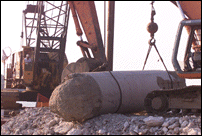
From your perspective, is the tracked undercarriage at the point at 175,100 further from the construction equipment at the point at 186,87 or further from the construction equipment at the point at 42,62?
the construction equipment at the point at 42,62

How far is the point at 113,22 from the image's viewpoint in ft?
34.4

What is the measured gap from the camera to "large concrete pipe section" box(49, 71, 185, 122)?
6156 millimetres

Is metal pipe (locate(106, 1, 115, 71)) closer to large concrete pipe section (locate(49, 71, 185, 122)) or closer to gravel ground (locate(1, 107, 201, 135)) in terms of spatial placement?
large concrete pipe section (locate(49, 71, 185, 122))

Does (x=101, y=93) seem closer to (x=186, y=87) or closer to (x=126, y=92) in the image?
(x=126, y=92)

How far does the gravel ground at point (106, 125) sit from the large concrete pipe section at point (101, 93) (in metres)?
0.22

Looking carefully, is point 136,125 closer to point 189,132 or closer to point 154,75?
point 189,132

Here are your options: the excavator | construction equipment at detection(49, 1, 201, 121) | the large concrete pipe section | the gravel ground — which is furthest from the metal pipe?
the gravel ground

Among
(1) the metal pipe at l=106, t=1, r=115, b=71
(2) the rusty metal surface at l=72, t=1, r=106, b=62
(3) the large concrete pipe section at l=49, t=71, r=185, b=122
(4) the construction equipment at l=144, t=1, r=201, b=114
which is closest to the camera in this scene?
(4) the construction equipment at l=144, t=1, r=201, b=114

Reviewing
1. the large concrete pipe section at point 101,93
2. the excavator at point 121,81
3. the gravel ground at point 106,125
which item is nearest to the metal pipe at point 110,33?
the excavator at point 121,81

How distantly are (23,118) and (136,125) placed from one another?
2739 millimetres

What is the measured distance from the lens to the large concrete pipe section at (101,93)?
20.2ft

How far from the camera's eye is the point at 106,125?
19.1ft

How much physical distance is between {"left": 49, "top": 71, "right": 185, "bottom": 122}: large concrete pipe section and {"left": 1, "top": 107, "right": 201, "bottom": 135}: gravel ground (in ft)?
0.73

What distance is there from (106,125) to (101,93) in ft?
2.70
